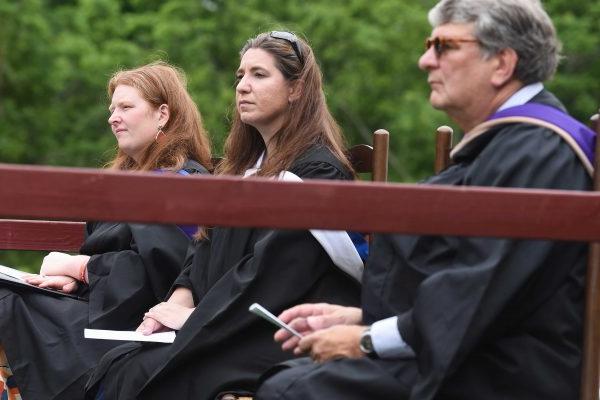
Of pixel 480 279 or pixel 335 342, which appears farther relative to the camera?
pixel 335 342

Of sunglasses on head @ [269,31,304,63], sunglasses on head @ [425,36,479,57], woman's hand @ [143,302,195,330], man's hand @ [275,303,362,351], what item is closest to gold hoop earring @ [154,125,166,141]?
sunglasses on head @ [269,31,304,63]

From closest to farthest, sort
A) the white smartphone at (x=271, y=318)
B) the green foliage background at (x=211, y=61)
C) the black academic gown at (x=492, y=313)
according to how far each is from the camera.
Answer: the black academic gown at (x=492, y=313) → the white smartphone at (x=271, y=318) → the green foliage background at (x=211, y=61)

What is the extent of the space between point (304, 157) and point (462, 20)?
49.0 inches

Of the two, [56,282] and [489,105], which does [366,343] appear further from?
[56,282]

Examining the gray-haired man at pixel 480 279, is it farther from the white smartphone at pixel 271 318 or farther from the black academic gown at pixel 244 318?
the black academic gown at pixel 244 318

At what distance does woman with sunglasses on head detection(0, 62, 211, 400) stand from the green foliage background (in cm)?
1426

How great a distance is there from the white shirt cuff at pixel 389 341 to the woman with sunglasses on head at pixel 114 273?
1.86 meters

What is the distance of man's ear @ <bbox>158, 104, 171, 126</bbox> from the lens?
5.66 metres

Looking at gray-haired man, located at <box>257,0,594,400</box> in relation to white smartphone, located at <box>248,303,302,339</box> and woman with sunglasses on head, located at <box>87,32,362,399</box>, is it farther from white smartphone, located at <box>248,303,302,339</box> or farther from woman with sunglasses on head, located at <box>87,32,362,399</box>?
woman with sunglasses on head, located at <box>87,32,362,399</box>

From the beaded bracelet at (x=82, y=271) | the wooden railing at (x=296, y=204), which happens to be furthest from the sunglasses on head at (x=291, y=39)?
the wooden railing at (x=296, y=204)

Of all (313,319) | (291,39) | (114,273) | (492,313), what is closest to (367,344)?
(313,319)

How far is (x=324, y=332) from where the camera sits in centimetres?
358

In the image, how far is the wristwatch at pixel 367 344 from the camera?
138 inches

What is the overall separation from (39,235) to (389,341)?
107 inches
